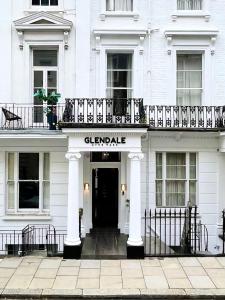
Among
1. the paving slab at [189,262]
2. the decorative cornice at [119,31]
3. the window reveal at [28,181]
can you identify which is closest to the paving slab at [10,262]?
the window reveal at [28,181]

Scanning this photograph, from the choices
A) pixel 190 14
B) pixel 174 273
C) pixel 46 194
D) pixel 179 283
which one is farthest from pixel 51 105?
pixel 179 283

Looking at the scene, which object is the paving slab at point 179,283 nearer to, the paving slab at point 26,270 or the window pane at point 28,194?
the paving slab at point 26,270

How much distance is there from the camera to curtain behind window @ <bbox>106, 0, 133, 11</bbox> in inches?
581

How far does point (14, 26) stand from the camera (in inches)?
559

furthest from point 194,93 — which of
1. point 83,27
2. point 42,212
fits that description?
point 42,212

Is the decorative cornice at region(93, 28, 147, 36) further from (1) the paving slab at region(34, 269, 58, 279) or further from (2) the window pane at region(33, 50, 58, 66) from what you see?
(1) the paving slab at region(34, 269, 58, 279)

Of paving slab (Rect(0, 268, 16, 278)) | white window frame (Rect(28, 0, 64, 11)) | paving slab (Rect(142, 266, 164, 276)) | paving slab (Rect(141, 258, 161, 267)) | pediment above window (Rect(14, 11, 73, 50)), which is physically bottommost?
paving slab (Rect(0, 268, 16, 278))

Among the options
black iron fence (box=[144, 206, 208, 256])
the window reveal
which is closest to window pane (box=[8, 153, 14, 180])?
the window reveal

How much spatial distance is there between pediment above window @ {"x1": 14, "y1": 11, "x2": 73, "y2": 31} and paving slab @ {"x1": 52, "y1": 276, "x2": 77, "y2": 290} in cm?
885

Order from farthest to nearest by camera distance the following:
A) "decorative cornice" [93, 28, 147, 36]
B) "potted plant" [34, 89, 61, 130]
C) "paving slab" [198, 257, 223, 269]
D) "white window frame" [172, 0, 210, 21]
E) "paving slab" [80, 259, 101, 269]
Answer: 1. "white window frame" [172, 0, 210, 21]
2. "decorative cornice" [93, 28, 147, 36]
3. "potted plant" [34, 89, 61, 130]
4. "paving slab" [198, 257, 223, 269]
5. "paving slab" [80, 259, 101, 269]

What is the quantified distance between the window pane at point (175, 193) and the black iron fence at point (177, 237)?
1.16 feet

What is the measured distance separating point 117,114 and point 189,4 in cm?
555

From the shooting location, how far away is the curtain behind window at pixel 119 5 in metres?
14.8

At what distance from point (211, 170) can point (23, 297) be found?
854cm
